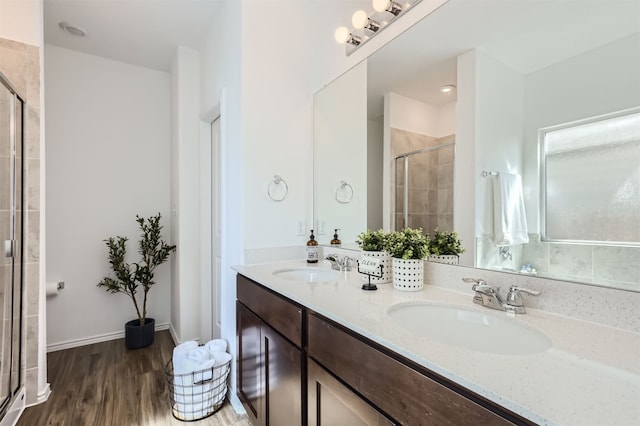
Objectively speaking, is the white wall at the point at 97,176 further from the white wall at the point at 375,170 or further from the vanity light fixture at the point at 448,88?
the vanity light fixture at the point at 448,88

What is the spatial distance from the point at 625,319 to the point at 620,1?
0.89 metres

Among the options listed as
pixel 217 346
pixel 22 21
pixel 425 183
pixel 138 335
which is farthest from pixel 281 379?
pixel 22 21

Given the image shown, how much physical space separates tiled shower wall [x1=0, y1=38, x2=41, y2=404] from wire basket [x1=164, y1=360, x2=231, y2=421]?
0.93 m

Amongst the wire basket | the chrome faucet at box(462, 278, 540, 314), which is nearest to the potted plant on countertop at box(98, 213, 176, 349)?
the wire basket

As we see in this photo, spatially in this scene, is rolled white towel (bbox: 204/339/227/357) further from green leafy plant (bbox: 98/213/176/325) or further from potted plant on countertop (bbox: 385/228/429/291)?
potted plant on countertop (bbox: 385/228/429/291)

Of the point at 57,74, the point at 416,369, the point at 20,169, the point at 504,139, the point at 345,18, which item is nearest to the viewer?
the point at 416,369

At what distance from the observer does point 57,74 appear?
2684 mm

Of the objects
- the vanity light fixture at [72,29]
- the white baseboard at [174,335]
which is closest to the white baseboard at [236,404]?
the white baseboard at [174,335]

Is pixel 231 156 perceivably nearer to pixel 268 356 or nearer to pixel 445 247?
pixel 268 356

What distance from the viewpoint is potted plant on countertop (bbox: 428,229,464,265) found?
4.19 ft

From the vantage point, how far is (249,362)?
1.64 meters

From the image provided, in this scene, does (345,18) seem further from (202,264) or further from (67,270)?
(67,270)

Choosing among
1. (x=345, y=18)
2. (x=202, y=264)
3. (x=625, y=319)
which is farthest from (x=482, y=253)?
(x=202, y=264)

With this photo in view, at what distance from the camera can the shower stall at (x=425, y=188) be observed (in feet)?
4.40
